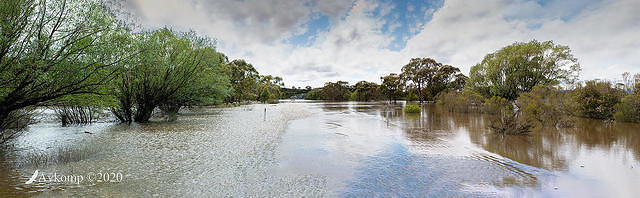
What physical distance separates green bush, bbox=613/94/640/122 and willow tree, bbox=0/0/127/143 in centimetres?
2740

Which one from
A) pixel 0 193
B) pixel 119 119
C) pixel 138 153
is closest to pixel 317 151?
pixel 138 153

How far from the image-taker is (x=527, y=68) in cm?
2756

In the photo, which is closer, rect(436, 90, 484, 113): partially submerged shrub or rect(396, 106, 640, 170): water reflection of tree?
rect(396, 106, 640, 170): water reflection of tree

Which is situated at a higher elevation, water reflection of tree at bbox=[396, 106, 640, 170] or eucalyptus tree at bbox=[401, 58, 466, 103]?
eucalyptus tree at bbox=[401, 58, 466, 103]

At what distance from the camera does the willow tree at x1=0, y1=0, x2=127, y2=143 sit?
629cm

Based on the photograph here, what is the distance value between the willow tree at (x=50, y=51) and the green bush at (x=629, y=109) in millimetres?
27403

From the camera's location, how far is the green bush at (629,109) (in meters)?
15.2

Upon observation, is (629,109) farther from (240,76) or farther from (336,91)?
(336,91)

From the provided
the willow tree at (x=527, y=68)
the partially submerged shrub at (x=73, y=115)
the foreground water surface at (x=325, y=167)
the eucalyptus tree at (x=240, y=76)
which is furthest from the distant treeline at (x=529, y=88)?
the eucalyptus tree at (x=240, y=76)

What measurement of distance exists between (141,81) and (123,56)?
256 inches

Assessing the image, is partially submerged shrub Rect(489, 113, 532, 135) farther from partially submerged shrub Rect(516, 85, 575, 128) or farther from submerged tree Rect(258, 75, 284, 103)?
submerged tree Rect(258, 75, 284, 103)

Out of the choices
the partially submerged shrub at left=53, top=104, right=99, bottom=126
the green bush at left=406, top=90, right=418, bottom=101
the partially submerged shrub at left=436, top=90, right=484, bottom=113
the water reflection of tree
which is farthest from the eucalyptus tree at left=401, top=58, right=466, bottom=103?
the partially submerged shrub at left=53, top=104, right=99, bottom=126

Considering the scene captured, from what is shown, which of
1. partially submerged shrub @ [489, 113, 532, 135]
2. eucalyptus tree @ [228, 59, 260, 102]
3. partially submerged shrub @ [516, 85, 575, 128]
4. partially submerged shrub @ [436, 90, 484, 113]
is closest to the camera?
partially submerged shrub @ [489, 113, 532, 135]

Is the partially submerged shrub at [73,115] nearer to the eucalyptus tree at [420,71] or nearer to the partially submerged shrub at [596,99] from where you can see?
the partially submerged shrub at [596,99]
